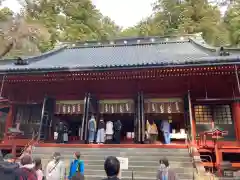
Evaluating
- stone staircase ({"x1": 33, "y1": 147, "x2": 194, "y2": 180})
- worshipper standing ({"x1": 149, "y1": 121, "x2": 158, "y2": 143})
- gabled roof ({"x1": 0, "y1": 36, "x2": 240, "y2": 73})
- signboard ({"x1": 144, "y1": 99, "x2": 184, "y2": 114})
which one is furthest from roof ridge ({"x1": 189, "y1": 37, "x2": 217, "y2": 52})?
stone staircase ({"x1": 33, "y1": 147, "x2": 194, "y2": 180})

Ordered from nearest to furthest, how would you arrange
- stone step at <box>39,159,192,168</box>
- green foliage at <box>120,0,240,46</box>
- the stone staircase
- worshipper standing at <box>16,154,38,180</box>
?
1. worshipper standing at <box>16,154,38,180</box>
2. the stone staircase
3. stone step at <box>39,159,192,168</box>
4. green foliage at <box>120,0,240,46</box>

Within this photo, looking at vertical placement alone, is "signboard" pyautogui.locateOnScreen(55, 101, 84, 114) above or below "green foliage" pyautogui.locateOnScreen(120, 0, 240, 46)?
below

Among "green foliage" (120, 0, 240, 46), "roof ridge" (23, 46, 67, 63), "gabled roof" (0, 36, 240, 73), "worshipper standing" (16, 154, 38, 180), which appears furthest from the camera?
"green foliage" (120, 0, 240, 46)

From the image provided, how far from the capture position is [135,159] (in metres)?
8.83

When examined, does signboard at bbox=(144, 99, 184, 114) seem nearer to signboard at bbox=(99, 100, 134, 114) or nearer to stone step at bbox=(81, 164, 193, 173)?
signboard at bbox=(99, 100, 134, 114)

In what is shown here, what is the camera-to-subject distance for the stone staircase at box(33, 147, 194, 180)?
7.80 m

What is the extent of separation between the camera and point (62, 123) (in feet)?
39.7

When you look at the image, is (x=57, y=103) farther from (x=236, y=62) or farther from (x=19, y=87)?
(x=236, y=62)

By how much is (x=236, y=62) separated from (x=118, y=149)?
19.6 feet

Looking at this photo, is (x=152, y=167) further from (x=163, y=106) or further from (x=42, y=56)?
(x=42, y=56)

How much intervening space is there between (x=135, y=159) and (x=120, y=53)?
335 inches

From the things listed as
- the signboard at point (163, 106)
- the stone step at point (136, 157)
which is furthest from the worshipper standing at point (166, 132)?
the stone step at point (136, 157)

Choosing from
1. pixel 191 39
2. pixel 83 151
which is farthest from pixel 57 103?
pixel 191 39

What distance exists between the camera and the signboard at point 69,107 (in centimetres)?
1237
